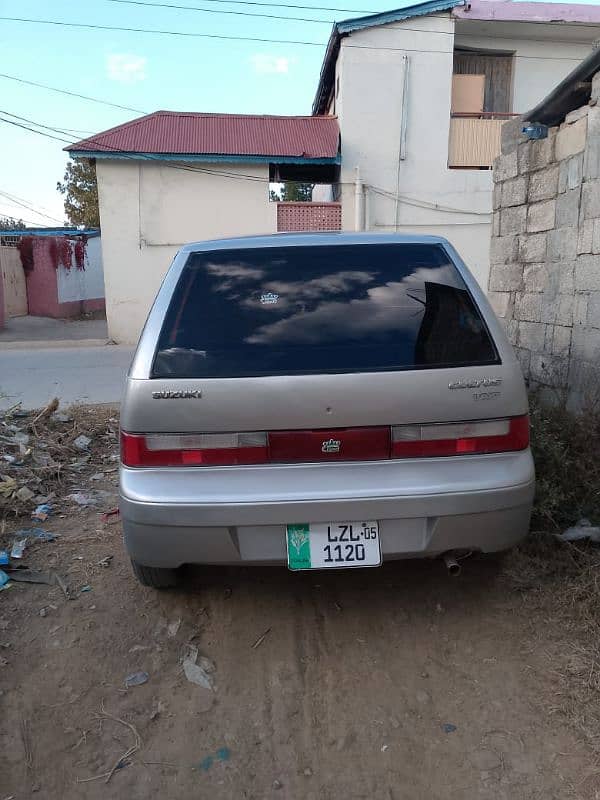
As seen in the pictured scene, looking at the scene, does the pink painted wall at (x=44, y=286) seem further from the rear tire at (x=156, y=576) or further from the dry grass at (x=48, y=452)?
the rear tire at (x=156, y=576)

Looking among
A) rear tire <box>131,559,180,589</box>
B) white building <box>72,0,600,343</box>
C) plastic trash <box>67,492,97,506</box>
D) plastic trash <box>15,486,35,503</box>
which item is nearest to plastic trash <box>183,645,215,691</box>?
rear tire <box>131,559,180,589</box>

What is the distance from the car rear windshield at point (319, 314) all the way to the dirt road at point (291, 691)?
3.89 ft

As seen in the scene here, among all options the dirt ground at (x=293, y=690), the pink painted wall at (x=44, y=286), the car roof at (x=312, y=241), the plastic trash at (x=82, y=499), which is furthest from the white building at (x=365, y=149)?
the dirt ground at (x=293, y=690)

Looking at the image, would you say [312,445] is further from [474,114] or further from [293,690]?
[474,114]

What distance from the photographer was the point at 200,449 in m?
2.39

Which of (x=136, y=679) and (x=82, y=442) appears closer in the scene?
(x=136, y=679)

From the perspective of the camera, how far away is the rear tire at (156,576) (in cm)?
280

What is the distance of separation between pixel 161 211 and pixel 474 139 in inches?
294

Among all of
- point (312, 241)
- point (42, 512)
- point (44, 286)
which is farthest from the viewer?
point (44, 286)

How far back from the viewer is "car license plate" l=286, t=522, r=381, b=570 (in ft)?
7.87

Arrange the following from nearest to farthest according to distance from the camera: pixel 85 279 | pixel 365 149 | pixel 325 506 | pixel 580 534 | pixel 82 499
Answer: pixel 325 506
pixel 580 534
pixel 82 499
pixel 365 149
pixel 85 279

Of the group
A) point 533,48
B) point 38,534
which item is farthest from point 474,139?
point 38,534

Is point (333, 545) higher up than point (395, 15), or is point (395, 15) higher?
point (395, 15)

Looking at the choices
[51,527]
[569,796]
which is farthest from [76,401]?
[569,796]
